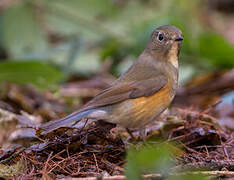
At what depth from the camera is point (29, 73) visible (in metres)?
6.17

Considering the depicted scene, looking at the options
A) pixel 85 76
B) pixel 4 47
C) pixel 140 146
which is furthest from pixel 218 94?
pixel 4 47

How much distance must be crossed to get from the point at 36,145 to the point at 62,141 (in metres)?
0.21

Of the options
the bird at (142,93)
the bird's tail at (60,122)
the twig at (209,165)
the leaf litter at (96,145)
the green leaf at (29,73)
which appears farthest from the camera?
the green leaf at (29,73)

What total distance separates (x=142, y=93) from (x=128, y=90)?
0.13 m

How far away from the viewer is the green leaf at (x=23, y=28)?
8.32 metres

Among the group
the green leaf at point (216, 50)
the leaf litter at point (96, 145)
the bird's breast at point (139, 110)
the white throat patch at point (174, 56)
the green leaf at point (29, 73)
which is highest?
the green leaf at point (216, 50)

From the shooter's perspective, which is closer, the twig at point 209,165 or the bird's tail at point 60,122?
the twig at point 209,165

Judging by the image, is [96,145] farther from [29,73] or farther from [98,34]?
[98,34]

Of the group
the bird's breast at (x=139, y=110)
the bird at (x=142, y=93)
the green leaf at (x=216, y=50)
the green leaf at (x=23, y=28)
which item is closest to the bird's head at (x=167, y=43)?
the bird at (x=142, y=93)

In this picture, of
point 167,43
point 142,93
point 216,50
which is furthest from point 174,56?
point 216,50

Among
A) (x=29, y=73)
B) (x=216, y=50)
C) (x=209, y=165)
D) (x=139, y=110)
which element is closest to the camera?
(x=209, y=165)

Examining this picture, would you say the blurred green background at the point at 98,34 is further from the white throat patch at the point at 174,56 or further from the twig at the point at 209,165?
the twig at the point at 209,165

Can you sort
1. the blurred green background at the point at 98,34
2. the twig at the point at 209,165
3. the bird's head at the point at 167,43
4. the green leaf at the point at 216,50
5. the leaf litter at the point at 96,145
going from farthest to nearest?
the blurred green background at the point at 98,34, the green leaf at the point at 216,50, the bird's head at the point at 167,43, the leaf litter at the point at 96,145, the twig at the point at 209,165

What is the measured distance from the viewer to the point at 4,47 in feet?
28.5
